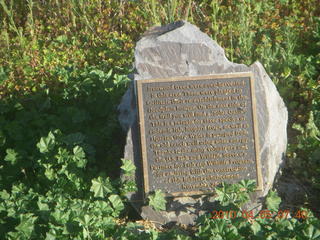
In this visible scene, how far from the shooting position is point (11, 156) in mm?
4676

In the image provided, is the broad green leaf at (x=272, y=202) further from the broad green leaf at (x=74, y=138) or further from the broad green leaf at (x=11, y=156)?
the broad green leaf at (x=11, y=156)

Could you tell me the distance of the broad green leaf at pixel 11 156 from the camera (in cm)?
466

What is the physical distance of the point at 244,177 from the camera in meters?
4.25

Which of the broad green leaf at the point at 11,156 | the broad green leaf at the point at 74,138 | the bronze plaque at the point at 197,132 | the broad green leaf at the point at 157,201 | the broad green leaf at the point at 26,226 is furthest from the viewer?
the broad green leaf at the point at 11,156

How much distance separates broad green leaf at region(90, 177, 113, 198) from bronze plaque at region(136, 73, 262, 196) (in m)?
0.29

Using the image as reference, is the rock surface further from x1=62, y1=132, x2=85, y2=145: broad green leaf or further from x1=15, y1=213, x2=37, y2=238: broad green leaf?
x1=15, y1=213, x2=37, y2=238: broad green leaf

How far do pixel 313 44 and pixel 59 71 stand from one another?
A: 266 centimetres

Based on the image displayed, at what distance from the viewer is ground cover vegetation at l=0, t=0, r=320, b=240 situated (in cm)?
384

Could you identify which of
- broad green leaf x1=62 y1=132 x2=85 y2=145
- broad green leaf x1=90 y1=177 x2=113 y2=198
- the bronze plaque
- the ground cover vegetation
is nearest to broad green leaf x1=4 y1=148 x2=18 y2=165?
the ground cover vegetation

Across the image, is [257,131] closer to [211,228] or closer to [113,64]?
[211,228]

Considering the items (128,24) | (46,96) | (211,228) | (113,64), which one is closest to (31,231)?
(211,228)

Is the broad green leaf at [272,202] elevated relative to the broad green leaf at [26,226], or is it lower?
lower
